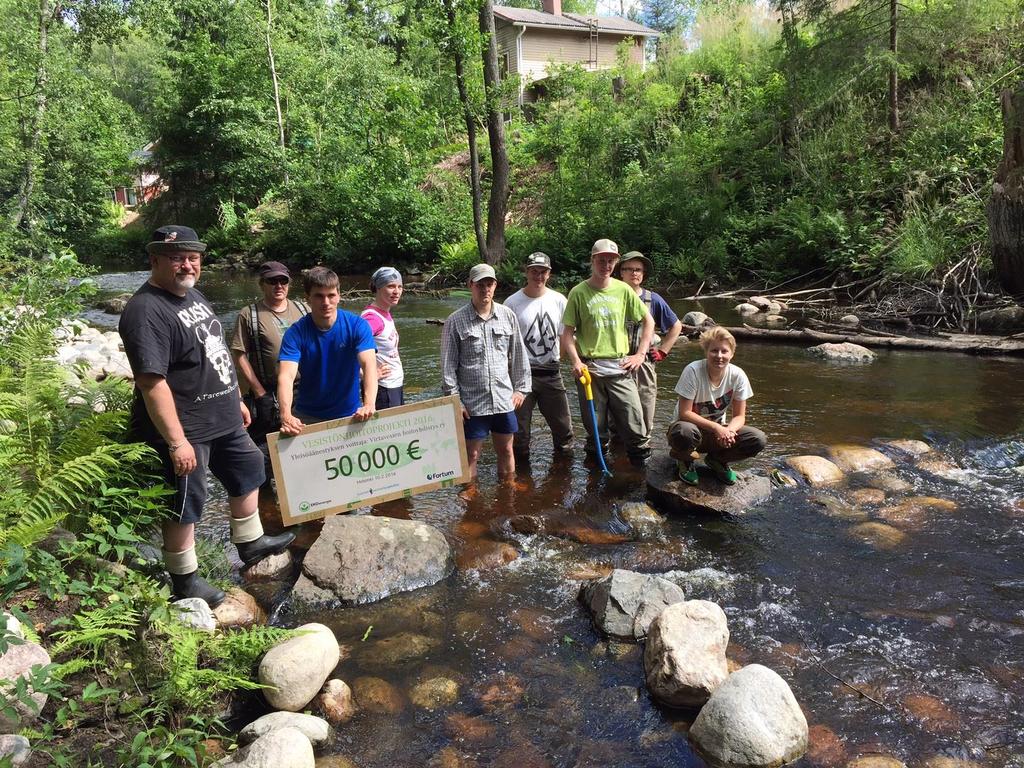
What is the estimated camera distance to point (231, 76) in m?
33.2

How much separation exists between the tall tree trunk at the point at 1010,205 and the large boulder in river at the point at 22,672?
13.5m

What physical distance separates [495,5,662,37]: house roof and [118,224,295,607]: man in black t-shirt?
124 ft

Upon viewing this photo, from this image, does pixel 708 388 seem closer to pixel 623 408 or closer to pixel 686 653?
pixel 623 408

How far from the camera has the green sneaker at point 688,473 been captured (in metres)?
5.84

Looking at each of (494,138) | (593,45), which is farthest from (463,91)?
(593,45)

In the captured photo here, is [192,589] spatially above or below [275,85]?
below

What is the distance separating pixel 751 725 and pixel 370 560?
2622 mm

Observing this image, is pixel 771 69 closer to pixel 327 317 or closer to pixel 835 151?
pixel 835 151

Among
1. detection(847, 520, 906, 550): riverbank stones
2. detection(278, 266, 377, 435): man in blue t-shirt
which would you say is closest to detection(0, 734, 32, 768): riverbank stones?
detection(278, 266, 377, 435): man in blue t-shirt

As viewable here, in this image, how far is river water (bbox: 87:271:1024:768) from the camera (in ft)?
11.0

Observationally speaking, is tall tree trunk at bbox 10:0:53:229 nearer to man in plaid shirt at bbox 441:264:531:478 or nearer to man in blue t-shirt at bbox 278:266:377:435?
man in blue t-shirt at bbox 278:266:377:435

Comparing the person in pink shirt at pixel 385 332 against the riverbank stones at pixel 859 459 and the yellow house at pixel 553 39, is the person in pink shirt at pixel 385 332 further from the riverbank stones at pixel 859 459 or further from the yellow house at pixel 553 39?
the yellow house at pixel 553 39

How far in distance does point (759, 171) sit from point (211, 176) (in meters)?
27.3

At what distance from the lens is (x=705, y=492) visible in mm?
5738
